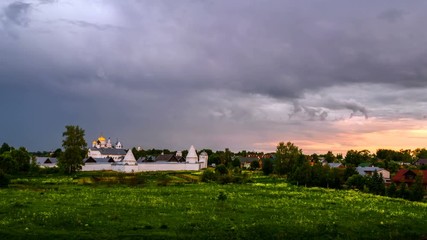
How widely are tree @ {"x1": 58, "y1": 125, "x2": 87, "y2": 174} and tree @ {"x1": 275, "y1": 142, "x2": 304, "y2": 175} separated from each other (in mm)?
46557

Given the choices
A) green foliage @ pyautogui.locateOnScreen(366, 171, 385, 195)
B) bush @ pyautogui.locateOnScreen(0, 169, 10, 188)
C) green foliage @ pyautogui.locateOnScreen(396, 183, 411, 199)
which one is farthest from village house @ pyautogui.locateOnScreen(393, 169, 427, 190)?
bush @ pyautogui.locateOnScreen(0, 169, 10, 188)

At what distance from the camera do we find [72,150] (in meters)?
92.9

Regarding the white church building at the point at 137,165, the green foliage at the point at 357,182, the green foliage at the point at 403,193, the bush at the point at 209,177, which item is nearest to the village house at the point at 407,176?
the green foliage at the point at 357,182

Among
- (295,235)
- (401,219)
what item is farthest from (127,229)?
(401,219)

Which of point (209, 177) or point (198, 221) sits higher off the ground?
point (209, 177)

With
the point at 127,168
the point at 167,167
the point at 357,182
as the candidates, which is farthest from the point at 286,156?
the point at 127,168

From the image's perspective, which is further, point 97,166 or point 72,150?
point 97,166

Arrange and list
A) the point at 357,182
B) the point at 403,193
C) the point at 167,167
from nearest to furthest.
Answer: the point at 403,193 → the point at 357,182 → the point at 167,167

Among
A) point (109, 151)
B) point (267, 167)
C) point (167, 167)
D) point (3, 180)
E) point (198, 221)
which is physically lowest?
point (198, 221)

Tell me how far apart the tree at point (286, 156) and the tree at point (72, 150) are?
4656 cm

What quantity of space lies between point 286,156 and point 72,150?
50.6m

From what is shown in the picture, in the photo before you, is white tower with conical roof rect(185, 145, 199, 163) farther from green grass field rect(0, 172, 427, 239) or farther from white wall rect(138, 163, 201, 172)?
green grass field rect(0, 172, 427, 239)

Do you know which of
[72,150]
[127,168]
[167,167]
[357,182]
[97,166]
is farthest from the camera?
[97,166]

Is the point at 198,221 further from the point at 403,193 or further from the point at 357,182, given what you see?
the point at 357,182
